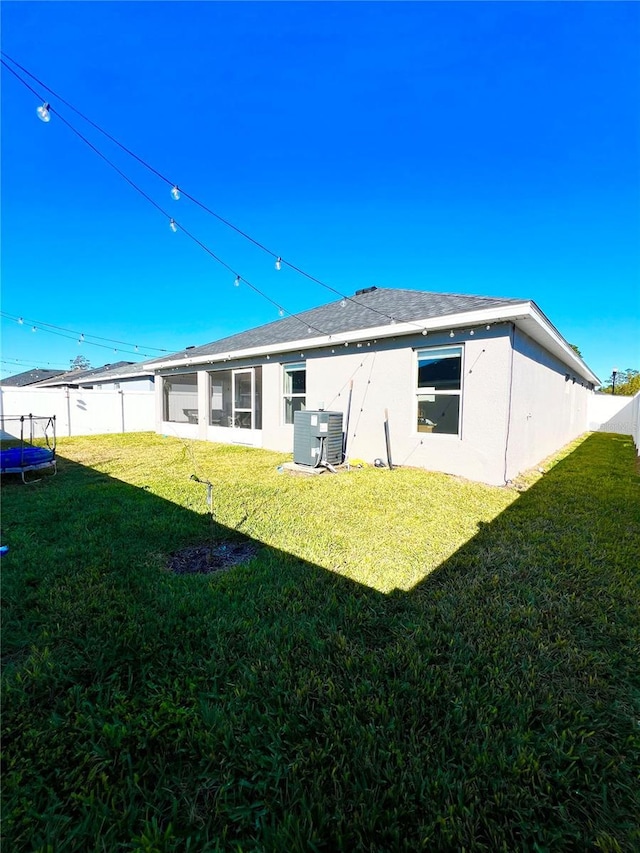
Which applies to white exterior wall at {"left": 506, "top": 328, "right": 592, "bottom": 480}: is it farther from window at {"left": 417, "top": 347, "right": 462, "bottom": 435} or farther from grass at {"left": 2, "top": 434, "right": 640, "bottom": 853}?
grass at {"left": 2, "top": 434, "right": 640, "bottom": 853}

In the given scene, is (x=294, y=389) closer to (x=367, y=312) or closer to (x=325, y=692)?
(x=367, y=312)

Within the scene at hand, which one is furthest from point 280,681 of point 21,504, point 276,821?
point 21,504

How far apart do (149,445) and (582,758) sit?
11.5 metres

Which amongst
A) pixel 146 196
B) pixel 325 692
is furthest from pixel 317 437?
pixel 325 692

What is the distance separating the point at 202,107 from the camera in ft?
19.9

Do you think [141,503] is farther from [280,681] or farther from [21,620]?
[280,681]

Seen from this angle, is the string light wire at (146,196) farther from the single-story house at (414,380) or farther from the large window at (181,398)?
the large window at (181,398)

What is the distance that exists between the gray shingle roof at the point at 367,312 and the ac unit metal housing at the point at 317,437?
206 centimetres

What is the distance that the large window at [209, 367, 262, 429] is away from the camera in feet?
33.2

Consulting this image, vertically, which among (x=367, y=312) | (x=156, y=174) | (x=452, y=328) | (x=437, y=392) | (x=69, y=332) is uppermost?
(x=69, y=332)

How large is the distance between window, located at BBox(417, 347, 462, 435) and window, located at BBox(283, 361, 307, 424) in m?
3.11

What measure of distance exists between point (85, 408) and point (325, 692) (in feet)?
50.6

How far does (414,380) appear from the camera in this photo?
22.8ft

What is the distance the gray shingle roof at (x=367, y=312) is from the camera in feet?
21.7
